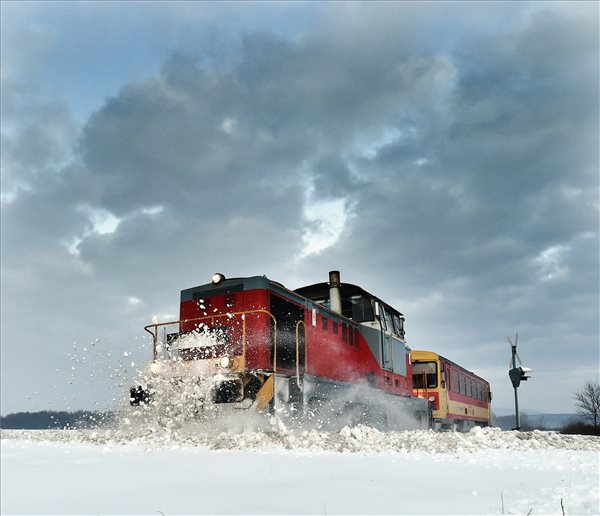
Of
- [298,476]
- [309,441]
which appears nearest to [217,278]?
[309,441]

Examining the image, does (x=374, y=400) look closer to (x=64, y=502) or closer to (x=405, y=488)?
(x=405, y=488)

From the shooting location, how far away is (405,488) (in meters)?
5.16

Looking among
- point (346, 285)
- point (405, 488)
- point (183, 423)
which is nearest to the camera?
point (405, 488)

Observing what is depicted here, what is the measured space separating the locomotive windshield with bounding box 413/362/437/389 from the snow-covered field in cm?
1236

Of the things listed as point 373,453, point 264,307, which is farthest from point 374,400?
point 373,453

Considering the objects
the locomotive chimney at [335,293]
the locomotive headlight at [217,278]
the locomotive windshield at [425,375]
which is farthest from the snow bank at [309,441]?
the locomotive windshield at [425,375]

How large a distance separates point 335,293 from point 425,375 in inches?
363

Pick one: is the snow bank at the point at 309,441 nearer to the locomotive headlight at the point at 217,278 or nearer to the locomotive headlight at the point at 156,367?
the locomotive headlight at the point at 156,367

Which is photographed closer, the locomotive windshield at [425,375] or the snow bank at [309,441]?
the snow bank at [309,441]

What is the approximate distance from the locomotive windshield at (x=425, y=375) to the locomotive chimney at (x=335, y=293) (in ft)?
29.5

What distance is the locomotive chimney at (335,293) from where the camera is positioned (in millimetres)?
14305

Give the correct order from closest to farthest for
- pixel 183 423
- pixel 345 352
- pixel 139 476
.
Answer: pixel 139 476 → pixel 183 423 → pixel 345 352

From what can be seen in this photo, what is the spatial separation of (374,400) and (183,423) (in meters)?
5.42

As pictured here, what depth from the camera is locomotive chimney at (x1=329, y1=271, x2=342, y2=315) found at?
14.3 meters
